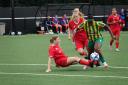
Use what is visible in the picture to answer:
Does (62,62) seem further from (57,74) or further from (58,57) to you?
(57,74)

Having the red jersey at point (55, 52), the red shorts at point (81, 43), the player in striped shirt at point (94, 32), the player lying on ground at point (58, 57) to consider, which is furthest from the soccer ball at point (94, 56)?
the red shorts at point (81, 43)

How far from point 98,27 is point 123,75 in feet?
9.57

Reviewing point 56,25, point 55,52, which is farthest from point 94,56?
point 56,25

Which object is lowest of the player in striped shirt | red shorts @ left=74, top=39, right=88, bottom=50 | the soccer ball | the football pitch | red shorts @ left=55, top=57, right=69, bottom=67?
the football pitch

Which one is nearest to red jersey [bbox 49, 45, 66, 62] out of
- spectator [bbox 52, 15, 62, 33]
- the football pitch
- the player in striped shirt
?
the football pitch

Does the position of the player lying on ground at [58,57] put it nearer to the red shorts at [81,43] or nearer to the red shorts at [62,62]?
the red shorts at [62,62]

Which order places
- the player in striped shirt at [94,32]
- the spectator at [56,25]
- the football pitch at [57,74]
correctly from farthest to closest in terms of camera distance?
the spectator at [56,25], the player in striped shirt at [94,32], the football pitch at [57,74]

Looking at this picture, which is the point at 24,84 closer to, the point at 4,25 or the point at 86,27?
the point at 86,27

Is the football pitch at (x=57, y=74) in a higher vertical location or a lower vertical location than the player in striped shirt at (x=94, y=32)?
lower

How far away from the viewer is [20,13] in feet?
159

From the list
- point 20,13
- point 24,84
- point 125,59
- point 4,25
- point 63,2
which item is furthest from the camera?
point 63,2

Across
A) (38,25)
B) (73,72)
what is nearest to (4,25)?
(38,25)

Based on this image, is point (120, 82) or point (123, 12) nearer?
point (120, 82)

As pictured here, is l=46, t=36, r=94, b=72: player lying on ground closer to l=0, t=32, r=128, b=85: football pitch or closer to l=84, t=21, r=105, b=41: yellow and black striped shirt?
l=0, t=32, r=128, b=85: football pitch
